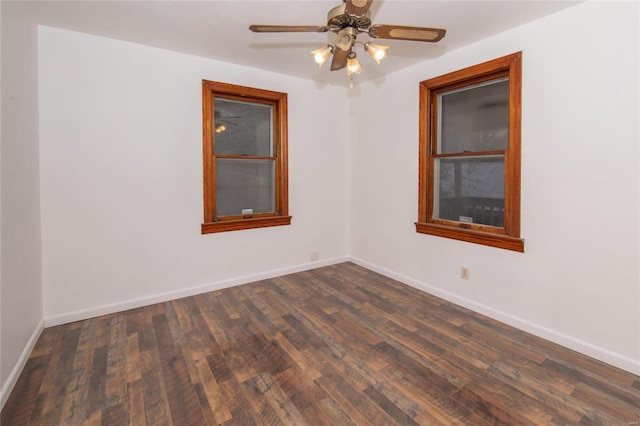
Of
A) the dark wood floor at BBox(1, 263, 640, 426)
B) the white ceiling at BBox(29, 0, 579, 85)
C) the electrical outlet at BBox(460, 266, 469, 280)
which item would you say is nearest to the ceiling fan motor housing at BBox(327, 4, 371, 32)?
the white ceiling at BBox(29, 0, 579, 85)

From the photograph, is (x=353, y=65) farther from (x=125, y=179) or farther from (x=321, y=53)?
(x=125, y=179)

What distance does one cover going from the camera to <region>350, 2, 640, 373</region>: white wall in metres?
2.13

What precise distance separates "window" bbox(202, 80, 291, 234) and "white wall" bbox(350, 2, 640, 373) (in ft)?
6.59

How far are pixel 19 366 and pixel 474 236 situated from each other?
3.66 m

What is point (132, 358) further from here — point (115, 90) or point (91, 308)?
point (115, 90)

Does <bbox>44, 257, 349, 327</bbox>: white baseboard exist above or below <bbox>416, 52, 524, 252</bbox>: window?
below

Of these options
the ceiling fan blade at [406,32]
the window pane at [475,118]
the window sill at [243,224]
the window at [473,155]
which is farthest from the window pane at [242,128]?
the ceiling fan blade at [406,32]

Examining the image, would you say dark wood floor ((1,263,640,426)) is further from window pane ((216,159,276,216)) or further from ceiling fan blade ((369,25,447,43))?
ceiling fan blade ((369,25,447,43))

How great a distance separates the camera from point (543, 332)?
2555mm

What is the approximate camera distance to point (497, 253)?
2875 millimetres

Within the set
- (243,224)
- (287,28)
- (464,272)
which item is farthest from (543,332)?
(243,224)

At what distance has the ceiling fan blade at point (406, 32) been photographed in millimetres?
1857

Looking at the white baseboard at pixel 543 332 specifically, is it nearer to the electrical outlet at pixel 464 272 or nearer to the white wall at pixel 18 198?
the electrical outlet at pixel 464 272

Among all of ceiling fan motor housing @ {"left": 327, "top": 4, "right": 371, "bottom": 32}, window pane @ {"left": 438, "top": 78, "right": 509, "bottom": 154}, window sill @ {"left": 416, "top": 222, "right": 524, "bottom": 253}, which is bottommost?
window sill @ {"left": 416, "top": 222, "right": 524, "bottom": 253}
